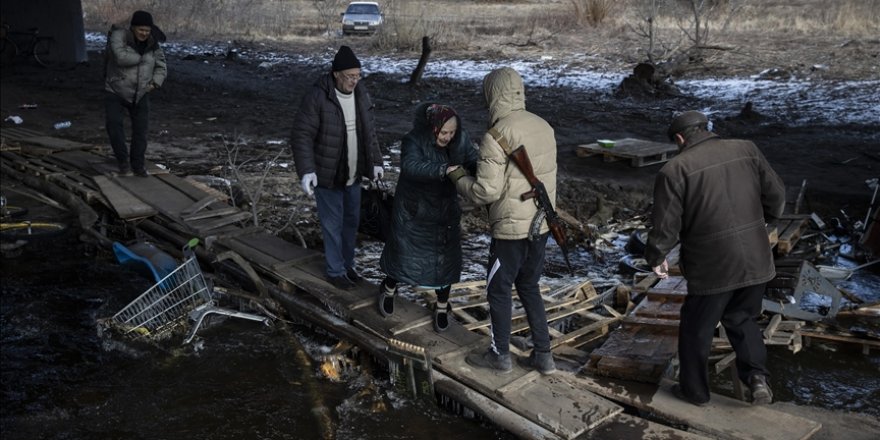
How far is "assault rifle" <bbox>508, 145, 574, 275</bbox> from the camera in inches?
167

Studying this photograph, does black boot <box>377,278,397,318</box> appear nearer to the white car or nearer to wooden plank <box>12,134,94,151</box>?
wooden plank <box>12,134,94,151</box>

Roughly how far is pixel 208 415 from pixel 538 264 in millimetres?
2351

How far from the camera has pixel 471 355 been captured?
4918mm

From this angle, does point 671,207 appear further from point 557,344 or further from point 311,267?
point 311,267

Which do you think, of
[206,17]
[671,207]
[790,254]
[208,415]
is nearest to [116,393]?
[208,415]

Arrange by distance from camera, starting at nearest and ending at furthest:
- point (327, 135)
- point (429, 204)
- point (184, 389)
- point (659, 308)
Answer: point (429, 204) → point (184, 389) → point (327, 135) → point (659, 308)

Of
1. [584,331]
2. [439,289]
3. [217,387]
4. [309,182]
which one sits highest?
[309,182]

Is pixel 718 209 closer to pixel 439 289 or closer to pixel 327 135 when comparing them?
pixel 439 289

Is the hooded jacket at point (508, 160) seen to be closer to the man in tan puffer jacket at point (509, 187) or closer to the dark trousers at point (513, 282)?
the man in tan puffer jacket at point (509, 187)

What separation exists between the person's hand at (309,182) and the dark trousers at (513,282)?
143 cm

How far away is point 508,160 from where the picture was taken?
4.30 meters

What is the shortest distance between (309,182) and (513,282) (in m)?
1.64

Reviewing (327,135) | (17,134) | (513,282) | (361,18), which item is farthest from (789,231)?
(361,18)

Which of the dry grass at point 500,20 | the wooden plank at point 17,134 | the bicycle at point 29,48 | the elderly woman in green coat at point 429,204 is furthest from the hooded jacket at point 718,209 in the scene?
the bicycle at point 29,48
